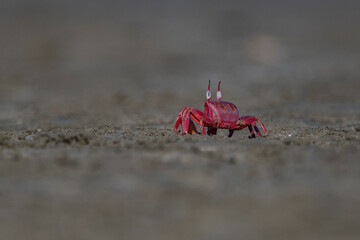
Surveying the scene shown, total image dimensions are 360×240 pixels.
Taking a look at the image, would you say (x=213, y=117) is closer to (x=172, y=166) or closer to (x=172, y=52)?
(x=172, y=166)

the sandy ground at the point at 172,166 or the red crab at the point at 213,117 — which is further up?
the red crab at the point at 213,117

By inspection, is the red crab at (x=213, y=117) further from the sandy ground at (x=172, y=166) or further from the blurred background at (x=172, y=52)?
the blurred background at (x=172, y=52)

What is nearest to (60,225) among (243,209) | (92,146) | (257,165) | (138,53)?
(243,209)

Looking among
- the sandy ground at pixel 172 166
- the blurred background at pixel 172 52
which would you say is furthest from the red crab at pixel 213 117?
the blurred background at pixel 172 52

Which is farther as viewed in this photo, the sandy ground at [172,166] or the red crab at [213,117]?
the red crab at [213,117]

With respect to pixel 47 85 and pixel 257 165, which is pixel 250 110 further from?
pixel 47 85

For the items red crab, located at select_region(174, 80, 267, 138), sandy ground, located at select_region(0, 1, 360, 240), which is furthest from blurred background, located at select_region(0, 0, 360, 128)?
red crab, located at select_region(174, 80, 267, 138)

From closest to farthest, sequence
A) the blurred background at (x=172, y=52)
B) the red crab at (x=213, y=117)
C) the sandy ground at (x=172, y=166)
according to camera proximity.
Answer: the sandy ground at (x=172, y=166) → the red crab at (x=213, y=117) → the blurred background at (x=172, y=52)

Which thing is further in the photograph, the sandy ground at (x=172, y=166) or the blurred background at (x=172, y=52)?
the blurred background at (x=172, y=52)

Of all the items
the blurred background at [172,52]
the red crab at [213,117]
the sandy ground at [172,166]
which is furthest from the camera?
the blurred background at [172,52]

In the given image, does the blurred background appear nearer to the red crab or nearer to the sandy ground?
the sandy ground

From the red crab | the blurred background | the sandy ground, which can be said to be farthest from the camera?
the blurred background
